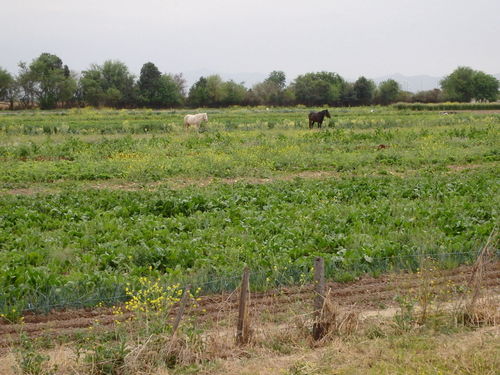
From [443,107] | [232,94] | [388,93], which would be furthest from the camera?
[388,93]

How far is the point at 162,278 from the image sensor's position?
9703mm

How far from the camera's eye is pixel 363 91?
101 metres

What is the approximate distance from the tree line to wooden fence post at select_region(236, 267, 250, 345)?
268 feet

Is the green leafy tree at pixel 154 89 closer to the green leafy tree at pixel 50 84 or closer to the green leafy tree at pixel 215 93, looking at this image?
the green leafy tree at pixel 215 93

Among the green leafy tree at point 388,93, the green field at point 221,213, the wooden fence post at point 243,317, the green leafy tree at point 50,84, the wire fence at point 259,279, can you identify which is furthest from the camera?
the green leafy tree at point 388,93

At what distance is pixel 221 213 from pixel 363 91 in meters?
91.0

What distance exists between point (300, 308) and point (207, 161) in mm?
15577

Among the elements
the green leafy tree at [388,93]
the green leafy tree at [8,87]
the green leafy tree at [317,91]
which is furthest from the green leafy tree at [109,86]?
the green leafy tree at [388,93]

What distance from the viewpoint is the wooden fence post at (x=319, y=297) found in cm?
744

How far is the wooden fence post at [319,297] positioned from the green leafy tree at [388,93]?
100290 mm

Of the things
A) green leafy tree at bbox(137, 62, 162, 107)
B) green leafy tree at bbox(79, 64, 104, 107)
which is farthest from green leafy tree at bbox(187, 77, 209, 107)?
green leafy tree at bbox(79, 64, 104, 107)

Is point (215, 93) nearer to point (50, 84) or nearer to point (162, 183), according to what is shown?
point (50, 84)

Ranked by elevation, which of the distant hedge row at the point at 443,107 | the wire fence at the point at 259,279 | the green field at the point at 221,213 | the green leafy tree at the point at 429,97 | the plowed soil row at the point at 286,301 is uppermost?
Answer: the green leafy tree at the point at 429,97

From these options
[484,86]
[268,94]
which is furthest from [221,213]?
[484,86]
